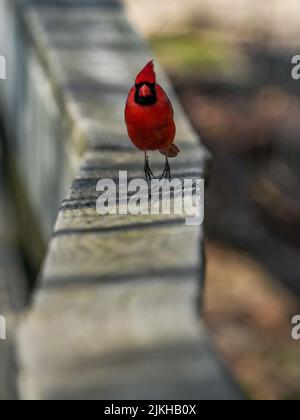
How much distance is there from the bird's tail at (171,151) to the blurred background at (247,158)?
2276 millimetres

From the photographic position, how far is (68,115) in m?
2.65

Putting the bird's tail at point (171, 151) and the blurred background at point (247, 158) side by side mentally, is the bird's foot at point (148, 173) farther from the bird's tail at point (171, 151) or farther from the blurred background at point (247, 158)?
the blurred background at point (247, 158)

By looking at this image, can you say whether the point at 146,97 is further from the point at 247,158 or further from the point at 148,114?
the point at 247,158

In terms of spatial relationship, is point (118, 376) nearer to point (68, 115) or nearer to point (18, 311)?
point (68, 115)

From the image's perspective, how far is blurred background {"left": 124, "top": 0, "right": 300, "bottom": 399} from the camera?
183 inches

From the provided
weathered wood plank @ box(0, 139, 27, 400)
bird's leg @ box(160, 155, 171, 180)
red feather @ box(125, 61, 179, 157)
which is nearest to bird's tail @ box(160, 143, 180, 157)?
bird's leg @ box(160, 155, 171, 180)

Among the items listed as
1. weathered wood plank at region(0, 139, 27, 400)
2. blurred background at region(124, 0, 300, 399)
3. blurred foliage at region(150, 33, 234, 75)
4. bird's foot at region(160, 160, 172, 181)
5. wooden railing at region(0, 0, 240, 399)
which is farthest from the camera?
blurred foliage at region(150, 33, 234, 75)

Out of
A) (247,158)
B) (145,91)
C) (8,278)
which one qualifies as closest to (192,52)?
(247,158)

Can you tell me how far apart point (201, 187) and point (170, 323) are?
700mm

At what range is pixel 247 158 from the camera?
6512mm

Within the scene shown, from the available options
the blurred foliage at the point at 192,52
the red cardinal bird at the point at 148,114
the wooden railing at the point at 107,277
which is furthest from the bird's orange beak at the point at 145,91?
the blurred foliage at the point at 192,52

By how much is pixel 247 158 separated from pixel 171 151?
14.6ft

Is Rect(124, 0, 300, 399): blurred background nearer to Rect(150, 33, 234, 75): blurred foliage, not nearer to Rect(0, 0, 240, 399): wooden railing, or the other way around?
Rect(150, 33, 234, 75): blurred foliage

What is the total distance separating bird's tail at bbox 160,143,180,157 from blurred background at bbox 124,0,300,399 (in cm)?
228
